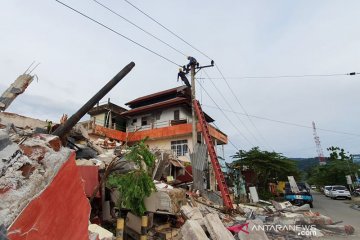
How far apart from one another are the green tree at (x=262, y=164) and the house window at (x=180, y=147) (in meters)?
6.00

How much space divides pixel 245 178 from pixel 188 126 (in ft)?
27.2

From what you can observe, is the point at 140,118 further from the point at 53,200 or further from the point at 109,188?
the point at 53,200

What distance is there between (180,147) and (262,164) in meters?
8.62

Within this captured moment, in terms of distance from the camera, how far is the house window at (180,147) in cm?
2473

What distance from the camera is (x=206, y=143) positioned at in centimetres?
1577

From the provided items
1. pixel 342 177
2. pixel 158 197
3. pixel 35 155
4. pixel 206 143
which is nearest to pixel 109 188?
pixel 158 197

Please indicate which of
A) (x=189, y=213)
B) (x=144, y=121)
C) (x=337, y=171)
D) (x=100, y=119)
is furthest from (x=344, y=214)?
(x=337, y=171)

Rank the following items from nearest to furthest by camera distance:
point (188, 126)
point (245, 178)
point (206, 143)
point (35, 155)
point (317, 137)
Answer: point (35, 155) → point (206, 143) → point (188, 126) → point (245, 178) → point (317, 137)

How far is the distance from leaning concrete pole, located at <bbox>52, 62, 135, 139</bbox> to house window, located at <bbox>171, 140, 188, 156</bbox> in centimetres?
1981

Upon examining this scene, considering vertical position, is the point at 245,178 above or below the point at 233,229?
above

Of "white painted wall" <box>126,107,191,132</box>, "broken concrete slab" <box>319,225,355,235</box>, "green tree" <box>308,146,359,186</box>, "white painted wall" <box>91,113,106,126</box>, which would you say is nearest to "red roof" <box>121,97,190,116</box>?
"white painted wall" <box>126,107,191,132</box>

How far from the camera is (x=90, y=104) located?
4598mm

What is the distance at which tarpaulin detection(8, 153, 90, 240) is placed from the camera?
2393 millimetres

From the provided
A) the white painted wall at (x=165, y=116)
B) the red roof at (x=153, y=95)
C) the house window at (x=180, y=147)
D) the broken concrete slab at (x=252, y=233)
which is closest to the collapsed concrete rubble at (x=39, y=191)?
the broken concrete slab at (x=252, y=233)
